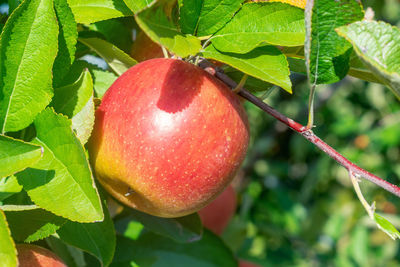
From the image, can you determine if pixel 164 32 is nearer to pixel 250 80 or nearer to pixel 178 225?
pixel 250 80

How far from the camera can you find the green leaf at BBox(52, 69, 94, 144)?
0.72 m

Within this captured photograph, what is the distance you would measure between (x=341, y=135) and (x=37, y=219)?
2403 mm

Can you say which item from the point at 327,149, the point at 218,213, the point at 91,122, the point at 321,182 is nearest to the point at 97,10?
the point at 91,122

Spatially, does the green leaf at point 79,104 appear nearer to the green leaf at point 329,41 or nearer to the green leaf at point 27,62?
the green leaf at point 27,62

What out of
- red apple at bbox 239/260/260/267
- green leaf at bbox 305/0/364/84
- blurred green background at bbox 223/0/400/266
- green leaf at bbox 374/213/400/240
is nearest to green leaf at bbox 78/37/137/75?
green leaf at bbox 305/0/364/84

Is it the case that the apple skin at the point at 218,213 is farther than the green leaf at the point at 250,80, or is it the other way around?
the apple skin at the point at 218,213

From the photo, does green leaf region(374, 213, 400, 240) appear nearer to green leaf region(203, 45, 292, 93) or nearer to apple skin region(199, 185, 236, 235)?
green leaf region(203, 45, 292, 93)

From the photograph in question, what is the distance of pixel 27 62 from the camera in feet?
2.27

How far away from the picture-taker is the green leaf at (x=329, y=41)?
670 mm

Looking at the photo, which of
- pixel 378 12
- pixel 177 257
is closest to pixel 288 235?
pixel 378 12

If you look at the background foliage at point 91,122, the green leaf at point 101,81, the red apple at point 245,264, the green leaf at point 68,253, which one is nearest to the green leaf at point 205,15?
the background foliage at point 91,122

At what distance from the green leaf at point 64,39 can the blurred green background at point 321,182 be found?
115 centimetres

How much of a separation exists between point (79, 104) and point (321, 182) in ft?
8.22

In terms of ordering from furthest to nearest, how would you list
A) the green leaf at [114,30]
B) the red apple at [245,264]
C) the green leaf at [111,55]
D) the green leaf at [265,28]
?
the red apple at [245,264], the green leaf at [114,30], the green leaf at [111,55], the green leaf at [265,28]
